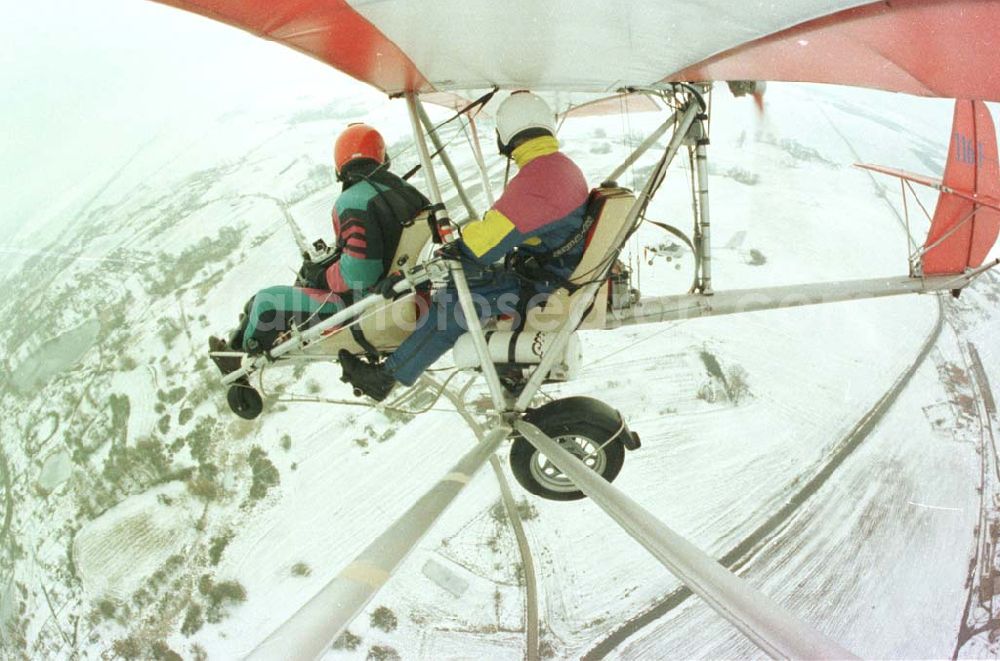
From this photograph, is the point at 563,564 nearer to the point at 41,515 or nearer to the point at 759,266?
the point at 759,266

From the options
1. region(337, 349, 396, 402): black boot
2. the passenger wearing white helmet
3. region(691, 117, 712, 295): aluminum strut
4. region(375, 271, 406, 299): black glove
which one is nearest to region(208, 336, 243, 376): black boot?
region(337, 349, 396, 402): black boot

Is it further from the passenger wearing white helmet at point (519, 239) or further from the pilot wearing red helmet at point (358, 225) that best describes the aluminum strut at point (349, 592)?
the pilot wearing red helmet at point (358, 225)

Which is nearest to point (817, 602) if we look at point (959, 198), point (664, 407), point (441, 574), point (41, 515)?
point (664, 407)

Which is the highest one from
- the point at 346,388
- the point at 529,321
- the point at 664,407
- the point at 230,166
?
the point at 230,166

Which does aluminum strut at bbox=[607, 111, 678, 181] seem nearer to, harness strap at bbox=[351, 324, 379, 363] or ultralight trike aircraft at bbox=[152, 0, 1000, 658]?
ultralight trike aircraft at bbox=[152, 0, 1000, 658]

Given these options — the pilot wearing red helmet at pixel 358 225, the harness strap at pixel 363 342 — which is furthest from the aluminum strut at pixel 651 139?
the harness strap at pixel 363 342
